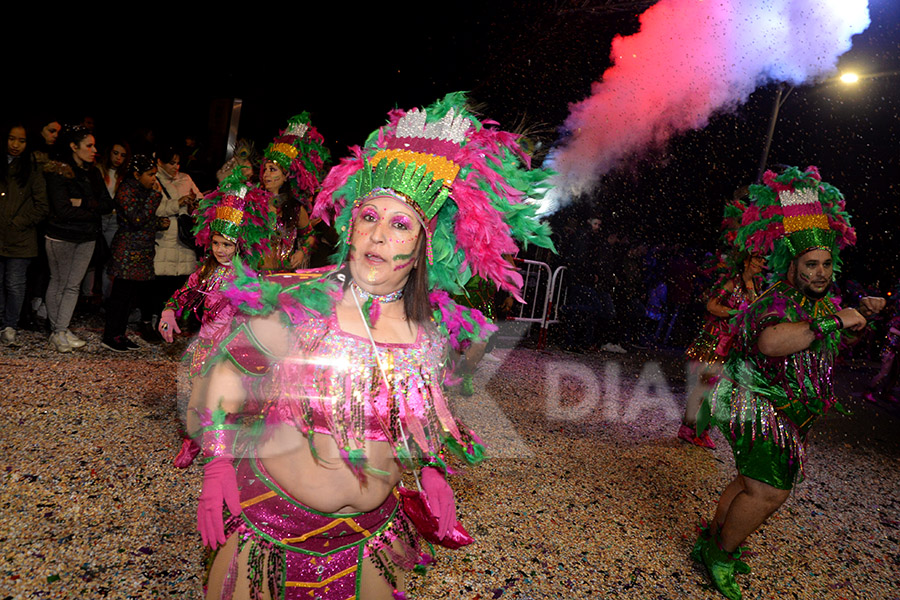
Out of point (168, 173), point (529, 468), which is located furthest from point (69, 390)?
point (529, 468)

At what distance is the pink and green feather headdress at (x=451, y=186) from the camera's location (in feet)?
5.67

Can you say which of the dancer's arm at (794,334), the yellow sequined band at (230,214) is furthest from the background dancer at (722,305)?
the yellow sequined band at (230,214)

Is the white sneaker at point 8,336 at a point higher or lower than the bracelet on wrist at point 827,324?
lower

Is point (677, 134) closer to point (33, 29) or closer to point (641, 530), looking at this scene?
point (641, 530)

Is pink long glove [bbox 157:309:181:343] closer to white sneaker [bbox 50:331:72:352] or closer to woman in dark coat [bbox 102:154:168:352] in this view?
woman in dark coat [bbox 102:154:168:352]

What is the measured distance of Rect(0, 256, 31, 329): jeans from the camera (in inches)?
202

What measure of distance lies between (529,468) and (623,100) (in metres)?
6.16

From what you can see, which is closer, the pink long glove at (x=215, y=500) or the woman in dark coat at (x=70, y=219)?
the pink long glove at (x=215, y=500)

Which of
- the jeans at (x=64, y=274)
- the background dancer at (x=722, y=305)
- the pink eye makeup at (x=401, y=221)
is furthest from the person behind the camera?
the jeans at (x=64, y=274)

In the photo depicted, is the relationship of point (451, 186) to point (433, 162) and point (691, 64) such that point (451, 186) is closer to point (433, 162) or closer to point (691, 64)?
point (433, 162)

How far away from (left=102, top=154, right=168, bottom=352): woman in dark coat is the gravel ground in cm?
33

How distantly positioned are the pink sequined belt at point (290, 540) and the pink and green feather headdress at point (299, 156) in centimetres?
373

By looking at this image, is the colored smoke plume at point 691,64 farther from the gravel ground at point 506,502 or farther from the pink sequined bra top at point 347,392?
the pink sequined bra top at point 347,392

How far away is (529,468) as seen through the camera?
13.6 feet
